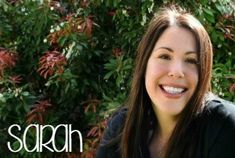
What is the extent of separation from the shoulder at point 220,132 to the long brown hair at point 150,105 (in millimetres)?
69

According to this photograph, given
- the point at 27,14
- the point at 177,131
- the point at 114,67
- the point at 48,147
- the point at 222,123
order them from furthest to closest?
1. the point at 27,14
2. the point at 48,147
3. the point at 114,67
4. the point at 177,131
5. the point at 222,123

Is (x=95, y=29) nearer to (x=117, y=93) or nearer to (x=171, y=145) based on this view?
(x=117, y=93)

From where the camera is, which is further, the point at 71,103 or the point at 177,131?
the point at 71,103

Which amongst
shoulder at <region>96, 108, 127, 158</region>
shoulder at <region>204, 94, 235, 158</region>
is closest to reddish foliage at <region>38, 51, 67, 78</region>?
shoulder at <region>96, 108, 127, 158</region>

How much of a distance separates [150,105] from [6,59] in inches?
40.3

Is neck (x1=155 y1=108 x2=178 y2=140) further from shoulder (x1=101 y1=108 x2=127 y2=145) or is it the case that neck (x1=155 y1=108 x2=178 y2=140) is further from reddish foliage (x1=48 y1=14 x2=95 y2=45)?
reddish foliage (x1=48 y1=14 x2=95 y2=45)

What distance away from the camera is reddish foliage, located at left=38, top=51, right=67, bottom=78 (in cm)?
292

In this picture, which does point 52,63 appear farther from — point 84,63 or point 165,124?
point 165,124

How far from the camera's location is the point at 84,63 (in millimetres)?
2988

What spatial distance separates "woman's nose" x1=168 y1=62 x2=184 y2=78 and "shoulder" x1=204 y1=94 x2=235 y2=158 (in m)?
0.18

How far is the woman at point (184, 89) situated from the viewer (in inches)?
80.2

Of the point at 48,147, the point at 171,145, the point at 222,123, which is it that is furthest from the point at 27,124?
the point at 222,123

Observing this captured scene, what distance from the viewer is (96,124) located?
2.89 meters

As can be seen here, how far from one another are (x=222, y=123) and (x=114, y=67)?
0.95 metres
